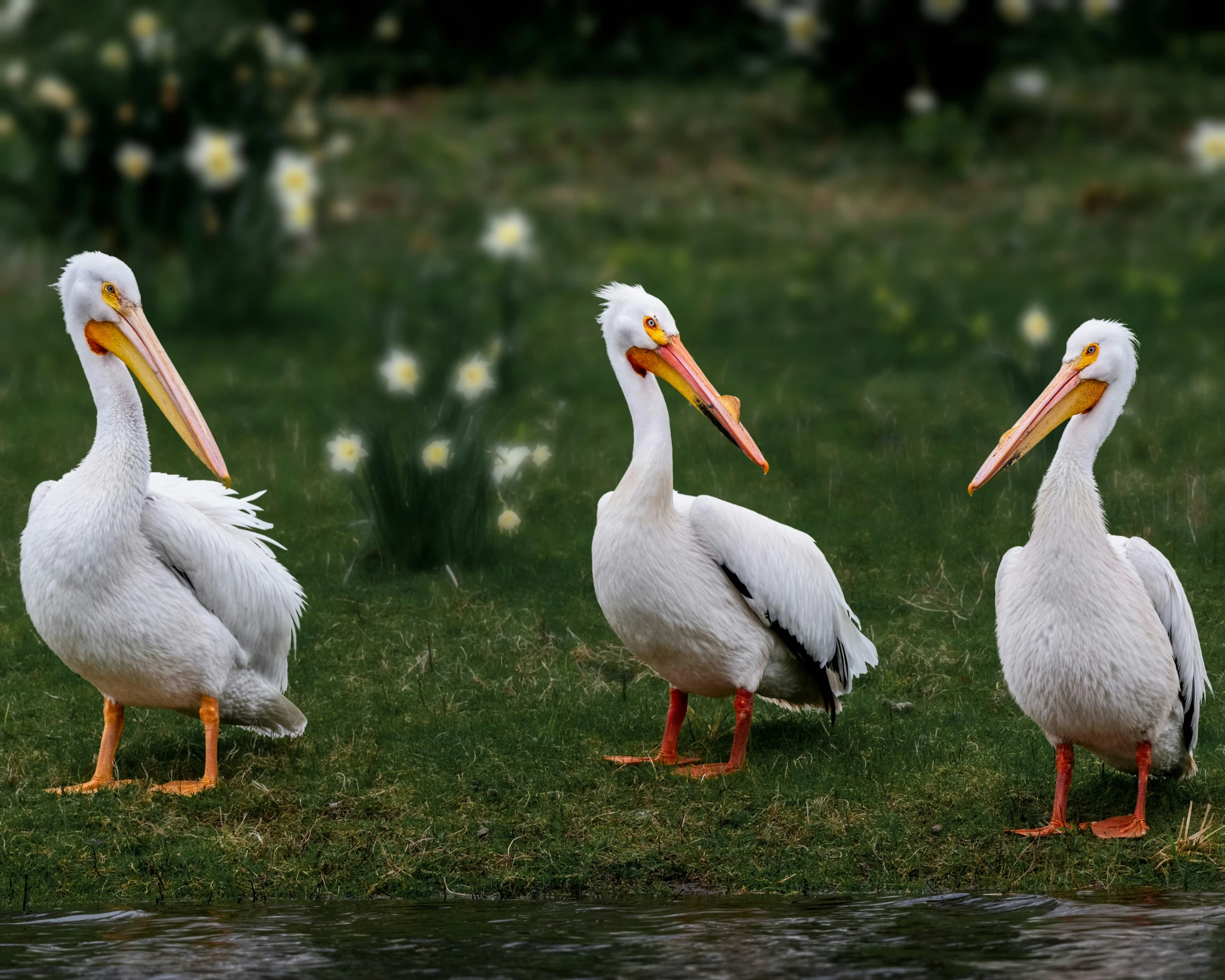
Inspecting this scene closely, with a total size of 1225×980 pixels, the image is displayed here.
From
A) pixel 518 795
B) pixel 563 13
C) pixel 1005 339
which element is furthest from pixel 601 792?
pixel 563 13

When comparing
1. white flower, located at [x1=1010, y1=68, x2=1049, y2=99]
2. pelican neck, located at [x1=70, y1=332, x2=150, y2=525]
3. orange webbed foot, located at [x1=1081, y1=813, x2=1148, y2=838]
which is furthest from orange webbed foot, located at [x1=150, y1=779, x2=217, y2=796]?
white flower, located at [x1=1010, y1=68, x2=1049, y2=99]

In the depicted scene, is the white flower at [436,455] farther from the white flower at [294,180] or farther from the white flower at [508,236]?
the white flower at [294,180]

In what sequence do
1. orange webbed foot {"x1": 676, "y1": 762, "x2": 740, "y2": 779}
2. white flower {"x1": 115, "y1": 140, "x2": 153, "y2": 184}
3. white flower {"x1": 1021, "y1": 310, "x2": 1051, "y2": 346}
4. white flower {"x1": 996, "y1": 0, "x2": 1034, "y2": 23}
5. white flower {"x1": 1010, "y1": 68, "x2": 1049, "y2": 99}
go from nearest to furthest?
orange webbed foot {"x1": 676, "y1": 762, "x2": 740, "y2": 779} < white flower {"x1": 1021, "y1": 310, "x2": 1051, "y2": 346} < white flower {"x1": 115, "y1": 140, "x2": 153, "y2": 184} < white flower {"x1": 996, "y1": 0, "x2": 1034, "y2": 23} < white flower {"x1": 1010, "y1": 68, "x2": 1049, "y2": 99}

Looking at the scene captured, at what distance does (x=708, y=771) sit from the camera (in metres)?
6.20

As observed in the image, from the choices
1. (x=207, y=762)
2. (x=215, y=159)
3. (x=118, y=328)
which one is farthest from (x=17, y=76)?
(x=207, y=762)

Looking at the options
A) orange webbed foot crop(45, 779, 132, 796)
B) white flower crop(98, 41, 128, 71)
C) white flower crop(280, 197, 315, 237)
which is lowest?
orange webbed foot crop(45, 779, 132, 796)

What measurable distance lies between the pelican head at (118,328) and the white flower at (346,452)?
167cm

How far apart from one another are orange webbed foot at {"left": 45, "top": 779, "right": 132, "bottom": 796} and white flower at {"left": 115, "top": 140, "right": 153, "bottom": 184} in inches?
250

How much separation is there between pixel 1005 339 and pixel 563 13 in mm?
6864

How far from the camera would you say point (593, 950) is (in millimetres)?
4855

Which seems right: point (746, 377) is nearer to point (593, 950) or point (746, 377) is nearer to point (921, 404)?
point (921, 404)

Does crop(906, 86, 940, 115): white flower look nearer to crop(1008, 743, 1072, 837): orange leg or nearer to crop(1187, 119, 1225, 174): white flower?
crop(1187, 119, 1225, 174): white flower

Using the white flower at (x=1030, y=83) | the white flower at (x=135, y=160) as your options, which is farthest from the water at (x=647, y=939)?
the white flower at (x=1030, y=83)

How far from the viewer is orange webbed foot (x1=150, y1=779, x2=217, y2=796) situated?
235 inches
